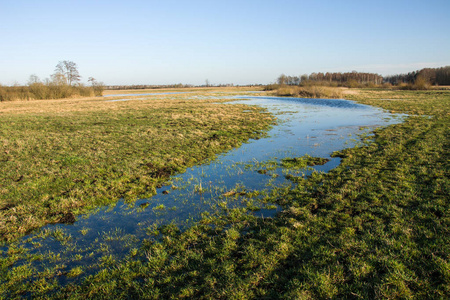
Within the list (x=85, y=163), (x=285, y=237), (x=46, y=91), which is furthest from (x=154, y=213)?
(x=46, y=91)

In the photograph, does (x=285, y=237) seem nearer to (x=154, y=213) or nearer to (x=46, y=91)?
(x=154, y=213)

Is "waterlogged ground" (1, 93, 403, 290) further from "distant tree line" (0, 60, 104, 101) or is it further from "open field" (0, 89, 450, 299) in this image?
"distant tree line" (0, 60, 104, 101)

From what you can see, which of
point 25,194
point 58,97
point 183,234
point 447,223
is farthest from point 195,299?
point 58,97

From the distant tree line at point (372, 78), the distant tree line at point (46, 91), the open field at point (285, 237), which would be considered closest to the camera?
the open field at point (285, 237)

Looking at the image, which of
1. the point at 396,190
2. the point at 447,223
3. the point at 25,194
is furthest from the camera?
the point at 25,194

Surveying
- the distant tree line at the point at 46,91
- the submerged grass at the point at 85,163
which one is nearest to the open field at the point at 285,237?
the submerged grass at the point at 85,163

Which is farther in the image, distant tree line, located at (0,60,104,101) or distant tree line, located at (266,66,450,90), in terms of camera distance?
distant tree line, located at (266,66,450,90)

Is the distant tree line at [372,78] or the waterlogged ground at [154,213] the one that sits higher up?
the distant tree line at [372,78]

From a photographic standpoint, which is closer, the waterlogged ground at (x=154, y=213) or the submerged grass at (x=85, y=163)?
the waterlogged ground at (x=154, y=213)

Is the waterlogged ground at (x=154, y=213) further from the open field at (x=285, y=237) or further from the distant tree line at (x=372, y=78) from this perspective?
the distant tree line at (x=372, y=78)

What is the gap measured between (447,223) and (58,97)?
8248 cm

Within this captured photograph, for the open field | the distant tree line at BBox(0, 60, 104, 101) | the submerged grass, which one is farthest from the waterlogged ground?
the distant tree line at BBox(0, 60, 104, 101)

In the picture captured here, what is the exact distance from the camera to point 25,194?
8.77m

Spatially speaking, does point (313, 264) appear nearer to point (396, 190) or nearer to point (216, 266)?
point (216, 266)
